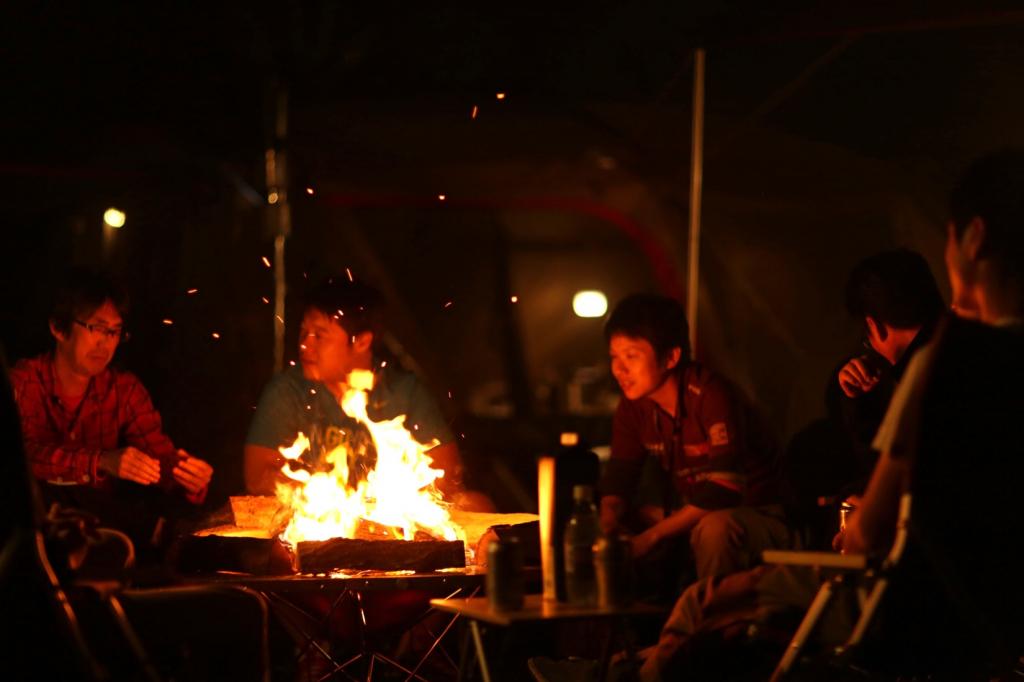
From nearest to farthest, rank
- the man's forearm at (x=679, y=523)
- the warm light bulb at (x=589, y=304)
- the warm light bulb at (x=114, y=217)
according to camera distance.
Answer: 1. the man's forearm at (x=679, y=523)
2. the warm light bulb at (x=114, y=217)
3. the warm light bulb at (x=589, y=304)

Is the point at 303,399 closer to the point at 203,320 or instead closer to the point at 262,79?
the point at 203,320

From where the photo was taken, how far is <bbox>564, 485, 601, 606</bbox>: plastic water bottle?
9.50 ft

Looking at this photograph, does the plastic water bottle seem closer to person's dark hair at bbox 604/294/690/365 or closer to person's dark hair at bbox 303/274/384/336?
person's dark hair at bbox 604/294/690/365

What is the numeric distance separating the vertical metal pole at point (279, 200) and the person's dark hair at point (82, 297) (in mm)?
1374

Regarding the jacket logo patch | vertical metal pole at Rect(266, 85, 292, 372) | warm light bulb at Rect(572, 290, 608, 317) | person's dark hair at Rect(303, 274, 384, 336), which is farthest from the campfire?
warm light bulb at Rect(572, 290, 608, 317)

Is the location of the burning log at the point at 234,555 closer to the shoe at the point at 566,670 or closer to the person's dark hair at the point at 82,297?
the shoe at the point at 566,670

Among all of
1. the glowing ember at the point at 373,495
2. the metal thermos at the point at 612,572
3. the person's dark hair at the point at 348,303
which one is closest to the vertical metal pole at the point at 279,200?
the person's dark hair at the point at 348,303

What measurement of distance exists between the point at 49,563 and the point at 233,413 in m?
3.25

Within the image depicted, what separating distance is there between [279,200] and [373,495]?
257 cm

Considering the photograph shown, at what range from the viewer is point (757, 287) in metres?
6.11

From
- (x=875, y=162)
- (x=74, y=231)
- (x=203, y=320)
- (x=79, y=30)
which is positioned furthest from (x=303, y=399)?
(x=875, y=162)

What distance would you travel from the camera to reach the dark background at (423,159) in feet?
18.1

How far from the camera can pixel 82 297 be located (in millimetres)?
4590

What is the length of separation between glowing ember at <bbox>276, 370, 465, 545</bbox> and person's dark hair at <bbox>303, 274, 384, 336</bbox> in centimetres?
44
